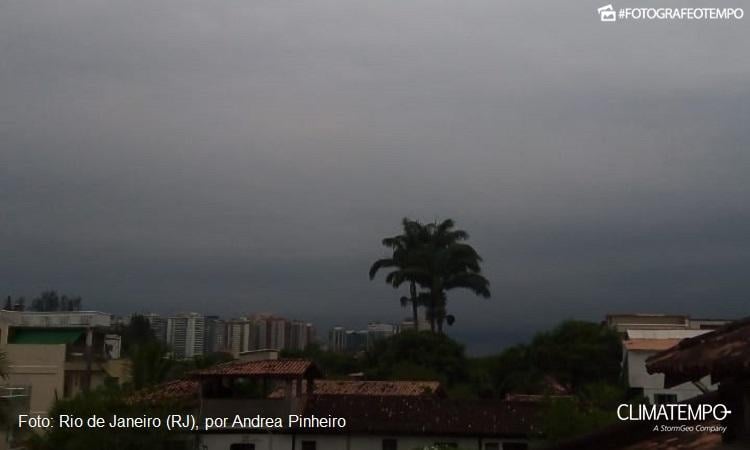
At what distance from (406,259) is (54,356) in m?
19.7

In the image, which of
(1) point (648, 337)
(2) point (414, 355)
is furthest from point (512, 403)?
(2) point (414, 355)

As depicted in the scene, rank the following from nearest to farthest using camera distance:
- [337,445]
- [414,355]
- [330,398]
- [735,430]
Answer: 1. [735,430]
2. [337,445]
3. [330,398]
4. [414,355]

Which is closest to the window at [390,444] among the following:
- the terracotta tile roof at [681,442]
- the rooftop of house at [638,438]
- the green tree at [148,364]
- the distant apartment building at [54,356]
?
the green tree at [148,364]

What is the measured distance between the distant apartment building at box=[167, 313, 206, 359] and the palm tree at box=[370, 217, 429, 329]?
29735 millimetres

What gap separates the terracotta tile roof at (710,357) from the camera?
11.9ft

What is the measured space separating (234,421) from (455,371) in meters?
20.3

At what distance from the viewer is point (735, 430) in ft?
12.2

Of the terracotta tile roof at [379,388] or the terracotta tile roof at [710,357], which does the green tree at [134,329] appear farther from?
the terracotta tile roof at [710,357]

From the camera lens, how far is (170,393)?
78.3 ft

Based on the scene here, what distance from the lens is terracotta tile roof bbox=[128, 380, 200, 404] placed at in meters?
19.3

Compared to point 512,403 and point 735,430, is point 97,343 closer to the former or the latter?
point 512,403

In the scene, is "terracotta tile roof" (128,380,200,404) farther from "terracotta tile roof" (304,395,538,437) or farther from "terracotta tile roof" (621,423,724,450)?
"terracotta tile roof" (621,423,724,450)

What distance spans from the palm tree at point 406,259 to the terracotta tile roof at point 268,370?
15875mm

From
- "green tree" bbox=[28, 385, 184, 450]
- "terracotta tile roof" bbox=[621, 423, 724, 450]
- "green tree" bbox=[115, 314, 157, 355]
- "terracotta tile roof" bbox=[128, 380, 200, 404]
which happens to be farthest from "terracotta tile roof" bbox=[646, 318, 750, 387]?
"green tree" bbox=[115, 314, 157, 355]
